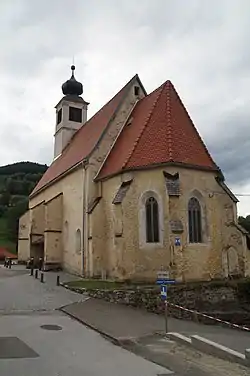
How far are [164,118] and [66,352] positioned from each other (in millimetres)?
16835

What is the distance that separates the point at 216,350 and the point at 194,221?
13181 mm

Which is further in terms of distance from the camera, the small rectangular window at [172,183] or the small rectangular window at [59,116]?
the small rectangular window at [59,116]

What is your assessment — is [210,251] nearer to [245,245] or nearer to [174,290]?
[245,245]

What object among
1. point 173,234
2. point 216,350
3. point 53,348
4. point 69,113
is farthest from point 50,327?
point 69,113

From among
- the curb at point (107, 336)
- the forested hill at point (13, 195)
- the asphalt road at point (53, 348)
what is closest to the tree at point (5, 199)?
the forested hill at point (13, 195)

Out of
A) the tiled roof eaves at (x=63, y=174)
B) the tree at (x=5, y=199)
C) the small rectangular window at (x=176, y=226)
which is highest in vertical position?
the tree at (x=5, y=199)

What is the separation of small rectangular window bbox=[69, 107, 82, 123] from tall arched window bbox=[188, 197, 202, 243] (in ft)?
60.5

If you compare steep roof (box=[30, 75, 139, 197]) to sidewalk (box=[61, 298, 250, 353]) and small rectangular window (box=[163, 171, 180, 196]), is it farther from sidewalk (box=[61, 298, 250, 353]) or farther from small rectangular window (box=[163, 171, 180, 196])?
sidewalk (box=[61, 298, 250, 353])

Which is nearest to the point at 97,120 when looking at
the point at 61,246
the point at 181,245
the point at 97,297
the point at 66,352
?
the point at 61,246

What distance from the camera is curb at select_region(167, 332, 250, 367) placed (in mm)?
7744

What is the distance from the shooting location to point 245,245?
2222 centimetres

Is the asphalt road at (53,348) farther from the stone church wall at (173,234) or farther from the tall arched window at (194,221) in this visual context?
the tall arched window at (194,221)

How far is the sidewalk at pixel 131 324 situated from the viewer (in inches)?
426

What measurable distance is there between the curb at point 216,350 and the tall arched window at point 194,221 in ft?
37.3
